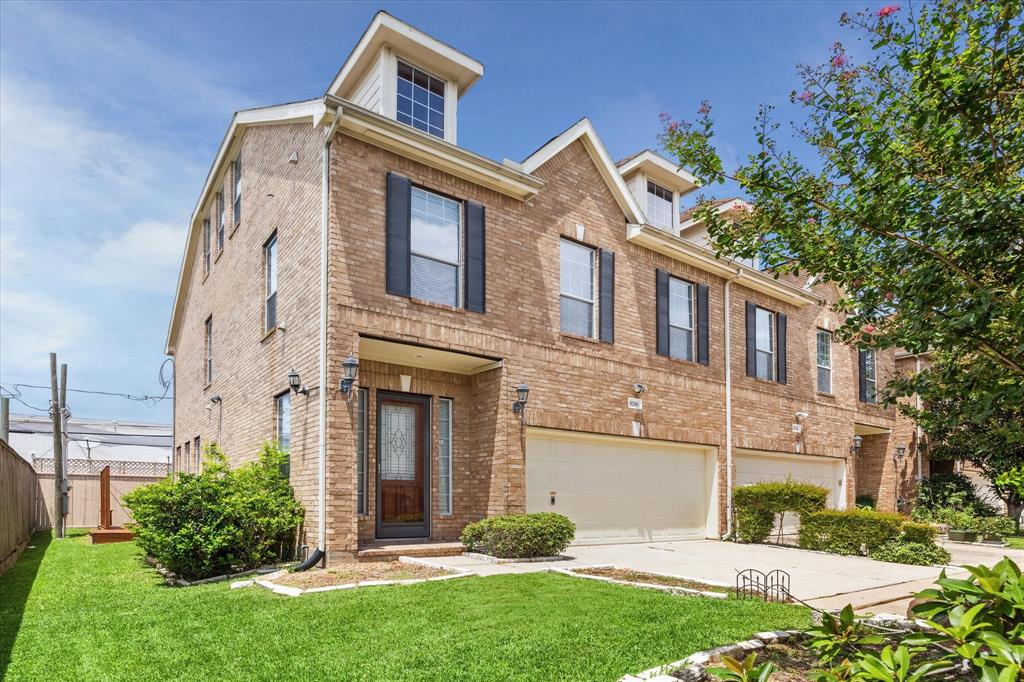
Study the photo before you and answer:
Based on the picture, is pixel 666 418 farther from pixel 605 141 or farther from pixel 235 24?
pixel 235 24

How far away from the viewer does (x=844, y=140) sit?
548cm

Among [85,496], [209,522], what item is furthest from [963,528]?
[85,496]

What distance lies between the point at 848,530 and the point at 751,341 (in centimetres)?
603

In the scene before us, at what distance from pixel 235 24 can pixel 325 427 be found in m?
6.10

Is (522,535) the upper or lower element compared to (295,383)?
lower

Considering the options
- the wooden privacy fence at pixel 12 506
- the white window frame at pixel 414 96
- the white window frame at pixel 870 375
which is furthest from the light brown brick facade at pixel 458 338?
the white window frame at pixel 870 375

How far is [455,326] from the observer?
1238cm

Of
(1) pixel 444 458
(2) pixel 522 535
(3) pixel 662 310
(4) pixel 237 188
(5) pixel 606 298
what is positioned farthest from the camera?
(4) pixel 237 188

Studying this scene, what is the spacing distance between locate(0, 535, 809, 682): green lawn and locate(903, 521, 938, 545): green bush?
726 cm

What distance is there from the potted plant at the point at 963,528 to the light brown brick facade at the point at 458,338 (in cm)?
488

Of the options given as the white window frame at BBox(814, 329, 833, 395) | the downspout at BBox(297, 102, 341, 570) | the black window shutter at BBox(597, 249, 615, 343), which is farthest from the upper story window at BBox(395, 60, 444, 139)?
the white window frame at BBox(814, 329, 833, 395)

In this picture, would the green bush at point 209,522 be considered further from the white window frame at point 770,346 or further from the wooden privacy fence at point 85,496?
the wooden privacy fence at point 85,496

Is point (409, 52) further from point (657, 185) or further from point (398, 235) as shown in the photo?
point (657, 185)

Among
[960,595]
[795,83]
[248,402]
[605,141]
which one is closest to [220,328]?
[248,402]
